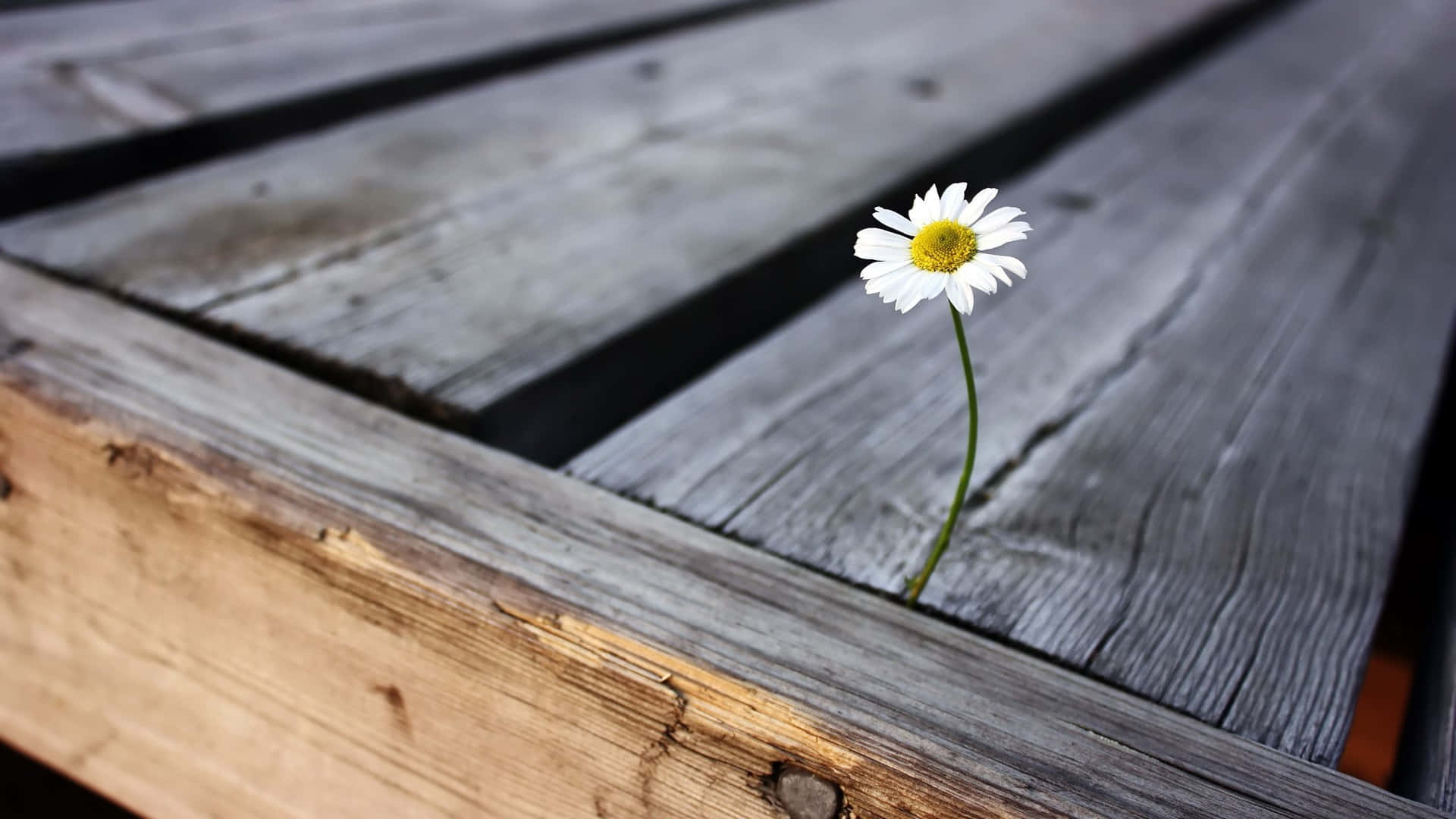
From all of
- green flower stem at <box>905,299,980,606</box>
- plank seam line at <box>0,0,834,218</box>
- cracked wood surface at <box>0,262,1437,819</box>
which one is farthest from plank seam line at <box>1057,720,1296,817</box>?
plank seam line at <box>0,0,834,218</box>

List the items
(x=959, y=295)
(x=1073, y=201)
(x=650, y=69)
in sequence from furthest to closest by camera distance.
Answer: (x=650, y=69) < (x=1073, y=201) < (x=959, y=295)

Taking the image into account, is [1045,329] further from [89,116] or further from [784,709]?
[89,116]

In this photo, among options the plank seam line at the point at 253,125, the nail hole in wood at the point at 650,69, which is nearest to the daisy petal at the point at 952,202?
the plank seam line at the point at 253,125

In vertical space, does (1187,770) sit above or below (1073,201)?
below

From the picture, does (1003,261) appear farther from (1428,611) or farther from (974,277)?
(1428,611)

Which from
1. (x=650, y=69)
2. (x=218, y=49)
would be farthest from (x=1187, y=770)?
(x=218, y=49)

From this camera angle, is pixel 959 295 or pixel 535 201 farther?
pixel 535 201
